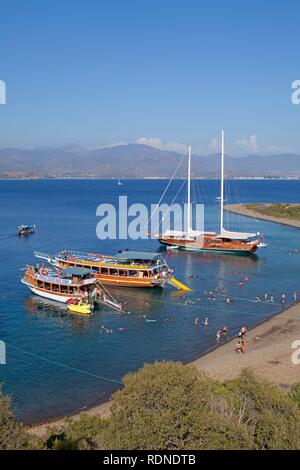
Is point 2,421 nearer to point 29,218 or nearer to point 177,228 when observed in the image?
point 177,228

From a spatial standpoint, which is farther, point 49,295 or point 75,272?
point 49,295

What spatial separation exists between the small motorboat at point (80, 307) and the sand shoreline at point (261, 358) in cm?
1291

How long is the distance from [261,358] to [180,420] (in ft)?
62.6

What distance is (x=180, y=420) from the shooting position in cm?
1542

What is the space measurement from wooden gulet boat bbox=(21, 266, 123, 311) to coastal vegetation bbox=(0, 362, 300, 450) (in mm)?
28424

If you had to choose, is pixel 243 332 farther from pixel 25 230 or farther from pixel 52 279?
pixel 25 230

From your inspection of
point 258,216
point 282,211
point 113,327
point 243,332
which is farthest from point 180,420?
point 282,211

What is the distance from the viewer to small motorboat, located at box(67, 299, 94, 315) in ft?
145

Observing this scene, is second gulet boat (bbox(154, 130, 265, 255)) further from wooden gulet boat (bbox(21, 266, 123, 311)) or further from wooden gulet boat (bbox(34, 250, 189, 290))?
wooden gulet boat (bbox(21, 266, 123, 311))

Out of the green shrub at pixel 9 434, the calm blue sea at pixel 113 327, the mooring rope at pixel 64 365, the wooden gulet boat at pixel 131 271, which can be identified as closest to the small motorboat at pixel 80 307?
the calm blue sea at pixel 113 327

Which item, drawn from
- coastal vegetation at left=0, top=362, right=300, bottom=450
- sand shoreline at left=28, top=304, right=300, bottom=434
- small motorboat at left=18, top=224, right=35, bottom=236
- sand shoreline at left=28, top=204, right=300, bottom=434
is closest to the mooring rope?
sand shoreline at left=28, top=304, right=300, bottom=434

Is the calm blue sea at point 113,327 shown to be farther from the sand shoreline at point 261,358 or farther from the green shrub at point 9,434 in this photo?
the green shrub at point 9,434

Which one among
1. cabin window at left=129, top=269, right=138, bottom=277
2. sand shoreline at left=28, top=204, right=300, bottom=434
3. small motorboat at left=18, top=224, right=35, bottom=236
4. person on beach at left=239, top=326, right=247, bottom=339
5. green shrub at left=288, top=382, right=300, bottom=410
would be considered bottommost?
sand shoreline at left=28, top=204, right=300, bottom=434

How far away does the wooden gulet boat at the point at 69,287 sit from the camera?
46312 millimetres
